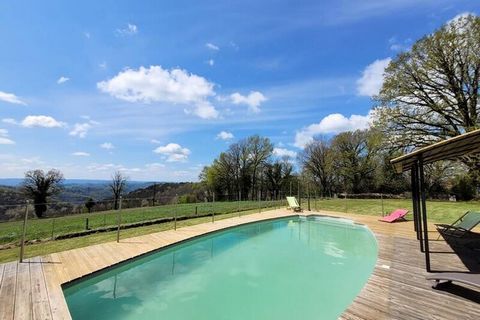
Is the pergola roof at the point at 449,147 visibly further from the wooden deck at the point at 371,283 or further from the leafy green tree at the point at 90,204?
the leafy green tree at the point at 90,204

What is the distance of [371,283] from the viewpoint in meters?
4.63

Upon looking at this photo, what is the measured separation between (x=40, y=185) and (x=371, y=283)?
34.4 meters

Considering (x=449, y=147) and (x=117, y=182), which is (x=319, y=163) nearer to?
(x=117, y=182)

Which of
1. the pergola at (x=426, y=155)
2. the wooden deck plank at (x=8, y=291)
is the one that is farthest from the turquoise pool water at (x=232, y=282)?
the pergola at (x=426, y=155)

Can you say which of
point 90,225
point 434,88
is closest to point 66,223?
point 90,225

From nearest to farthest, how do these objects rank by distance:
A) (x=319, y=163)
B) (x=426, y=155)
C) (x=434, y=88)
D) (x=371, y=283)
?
1. (x=371, y=283)
2. (x=426, y=155)
3. (x=434, y=88)
4. (x=319, y=163)

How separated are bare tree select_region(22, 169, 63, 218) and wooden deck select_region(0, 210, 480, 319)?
27986mm

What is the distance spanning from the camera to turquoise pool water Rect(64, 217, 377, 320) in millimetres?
4773

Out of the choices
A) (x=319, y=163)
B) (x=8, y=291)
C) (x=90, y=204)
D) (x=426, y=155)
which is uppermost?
(x=319, y=163)

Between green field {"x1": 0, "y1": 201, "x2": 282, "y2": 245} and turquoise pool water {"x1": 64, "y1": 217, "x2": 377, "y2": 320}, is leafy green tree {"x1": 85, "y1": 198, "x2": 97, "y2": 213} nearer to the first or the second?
green field {"x1": 0, "y1": 201, "x2": 282, "y2": 245}

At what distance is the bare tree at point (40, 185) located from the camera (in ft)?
96.0

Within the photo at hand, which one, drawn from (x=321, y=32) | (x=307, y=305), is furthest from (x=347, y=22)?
(x=307, y=305)

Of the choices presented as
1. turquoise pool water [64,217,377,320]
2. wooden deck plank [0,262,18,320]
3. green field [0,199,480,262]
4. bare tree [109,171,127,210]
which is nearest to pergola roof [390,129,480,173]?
turquoise pool water [64,217,377,320]

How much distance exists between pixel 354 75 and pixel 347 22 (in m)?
4.71
